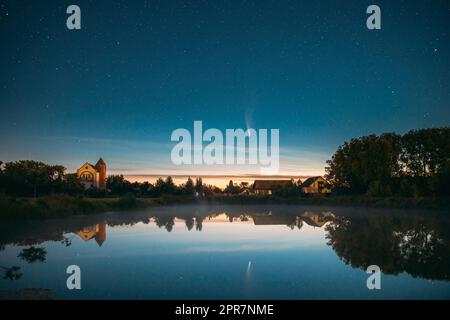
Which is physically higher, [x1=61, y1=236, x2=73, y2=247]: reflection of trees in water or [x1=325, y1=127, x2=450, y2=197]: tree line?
[x1=325, y1=127, x2=450, y2=197]: tree line

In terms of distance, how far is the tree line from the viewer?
5094cm

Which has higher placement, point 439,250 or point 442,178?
point 442,178

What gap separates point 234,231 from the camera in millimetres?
23484

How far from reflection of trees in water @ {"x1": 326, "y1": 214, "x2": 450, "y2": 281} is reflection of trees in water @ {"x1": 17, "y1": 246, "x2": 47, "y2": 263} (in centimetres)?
1085

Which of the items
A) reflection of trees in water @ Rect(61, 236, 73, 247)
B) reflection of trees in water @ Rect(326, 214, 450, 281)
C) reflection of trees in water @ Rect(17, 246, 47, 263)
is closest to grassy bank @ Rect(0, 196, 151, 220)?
reflection of trees in water @ Rect(61, 236, 73, 247)

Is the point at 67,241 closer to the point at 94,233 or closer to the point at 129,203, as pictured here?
the point at 94,233

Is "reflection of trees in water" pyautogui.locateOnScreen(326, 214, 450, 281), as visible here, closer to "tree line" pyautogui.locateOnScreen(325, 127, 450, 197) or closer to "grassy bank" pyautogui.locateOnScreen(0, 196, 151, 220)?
"grassy bank" pyautogui.locateOnScreen(0, 196, 151, 220)

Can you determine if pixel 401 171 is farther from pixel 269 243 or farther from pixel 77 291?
pixel 77 291

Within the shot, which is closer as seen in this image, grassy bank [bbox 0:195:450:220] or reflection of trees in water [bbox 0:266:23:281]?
reflection of trees in water [bbox 0:266:23:281]

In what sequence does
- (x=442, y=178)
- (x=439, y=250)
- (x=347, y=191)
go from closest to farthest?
(x=439, y=250)
(x=442, y=178)
(x=347, y=191)

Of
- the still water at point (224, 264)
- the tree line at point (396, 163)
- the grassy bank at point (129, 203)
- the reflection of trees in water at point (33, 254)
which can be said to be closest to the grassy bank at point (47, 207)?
the grassy bank at point (129, 203)

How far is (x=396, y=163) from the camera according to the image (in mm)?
54688

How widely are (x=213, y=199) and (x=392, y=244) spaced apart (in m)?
45.7
